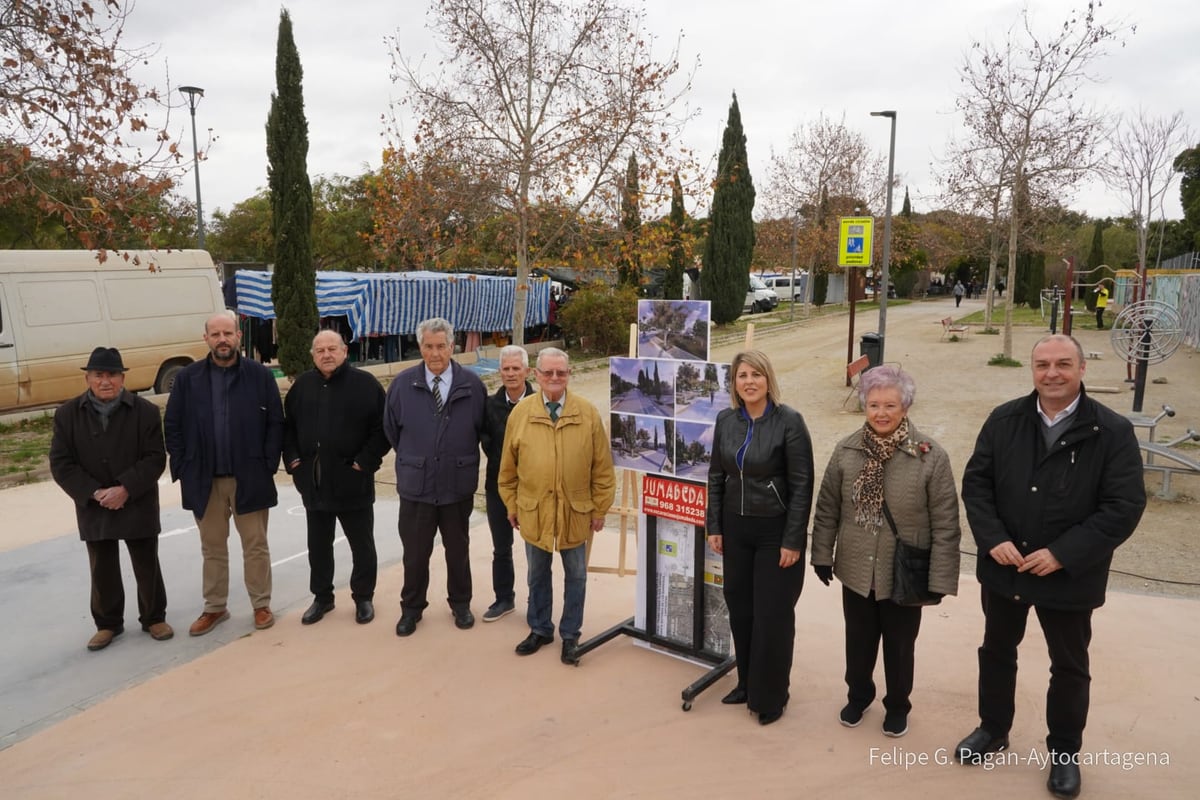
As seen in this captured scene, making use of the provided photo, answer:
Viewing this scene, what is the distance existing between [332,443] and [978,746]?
3.60 metres

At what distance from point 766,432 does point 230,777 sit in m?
2.67

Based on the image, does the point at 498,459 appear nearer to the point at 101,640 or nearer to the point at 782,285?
the point at 101,640

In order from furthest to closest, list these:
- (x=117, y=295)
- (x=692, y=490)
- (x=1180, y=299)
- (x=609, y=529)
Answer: (x=1180, y=299), (x=117, y=295), (x=609, y=529), (x=692, y=490)

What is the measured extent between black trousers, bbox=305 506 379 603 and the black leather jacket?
2.39 m

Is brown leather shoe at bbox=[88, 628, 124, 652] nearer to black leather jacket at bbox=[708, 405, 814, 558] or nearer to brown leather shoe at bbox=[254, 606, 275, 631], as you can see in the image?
brown leather shoe at bbox=[254, 606, 275, 631]

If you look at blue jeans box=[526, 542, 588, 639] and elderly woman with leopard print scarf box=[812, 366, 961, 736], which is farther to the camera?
blue jeans box=[526, 542, 588, 639]

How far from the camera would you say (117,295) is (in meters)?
11.9

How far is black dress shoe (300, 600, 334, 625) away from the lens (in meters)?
4.95

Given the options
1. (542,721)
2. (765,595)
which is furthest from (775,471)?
(542,721)

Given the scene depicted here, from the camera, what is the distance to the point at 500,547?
197 inches

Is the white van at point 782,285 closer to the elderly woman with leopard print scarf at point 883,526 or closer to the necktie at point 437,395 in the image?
the necktie at point 437,395

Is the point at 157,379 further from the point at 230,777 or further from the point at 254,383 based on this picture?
the point at 230,777

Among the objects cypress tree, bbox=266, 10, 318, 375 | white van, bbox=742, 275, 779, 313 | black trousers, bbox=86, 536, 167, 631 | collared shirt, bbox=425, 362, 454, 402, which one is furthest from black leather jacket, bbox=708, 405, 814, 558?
white van, bbox=742, 275, 779, 313

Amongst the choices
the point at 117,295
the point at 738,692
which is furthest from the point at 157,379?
the point at 738,692
